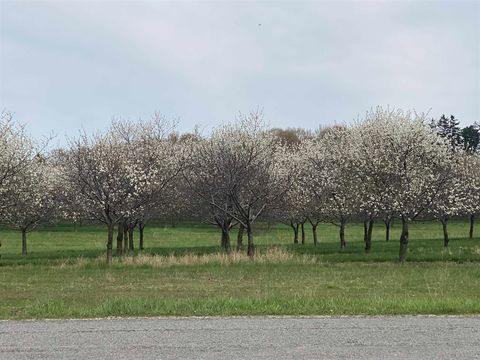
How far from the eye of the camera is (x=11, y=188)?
3219 cm

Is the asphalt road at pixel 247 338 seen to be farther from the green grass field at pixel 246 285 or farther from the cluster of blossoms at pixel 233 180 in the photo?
the cluster of blossoms at pixel 233 180

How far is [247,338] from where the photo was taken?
8500mm

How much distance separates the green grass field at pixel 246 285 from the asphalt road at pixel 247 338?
1088mm

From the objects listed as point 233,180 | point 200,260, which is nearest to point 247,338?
point 200,260

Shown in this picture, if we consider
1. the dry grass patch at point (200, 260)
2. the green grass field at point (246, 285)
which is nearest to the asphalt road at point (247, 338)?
the green grass field at point (246, 285)

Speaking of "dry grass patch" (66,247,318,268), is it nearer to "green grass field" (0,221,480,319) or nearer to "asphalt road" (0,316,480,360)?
"green grass field" (0,221,480,319)

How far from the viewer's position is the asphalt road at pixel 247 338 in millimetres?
7551

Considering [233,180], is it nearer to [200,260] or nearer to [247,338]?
[200,260]

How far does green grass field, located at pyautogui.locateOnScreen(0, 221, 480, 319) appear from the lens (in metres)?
11.3

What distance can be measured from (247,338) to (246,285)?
9.93 m

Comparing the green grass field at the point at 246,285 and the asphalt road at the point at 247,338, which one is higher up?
the asphalt road at the point at 247,338

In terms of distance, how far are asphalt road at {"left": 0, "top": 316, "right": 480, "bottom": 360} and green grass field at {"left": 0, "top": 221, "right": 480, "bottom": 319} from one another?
1.09 meters

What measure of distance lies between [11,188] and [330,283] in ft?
70.9

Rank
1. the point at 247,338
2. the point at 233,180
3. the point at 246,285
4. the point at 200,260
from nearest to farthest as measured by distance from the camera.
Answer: the point at 247,338, the point at 246,285, the point at 200,260, the point at 233,180
